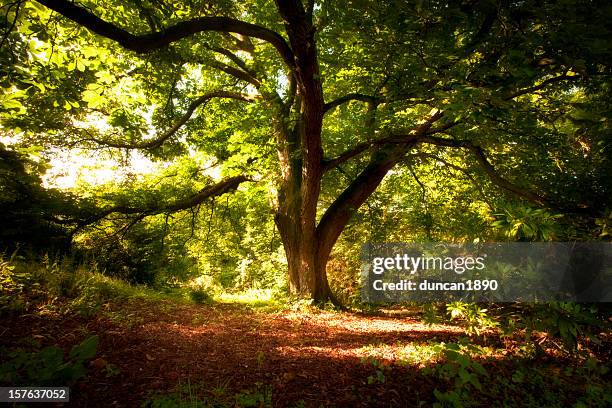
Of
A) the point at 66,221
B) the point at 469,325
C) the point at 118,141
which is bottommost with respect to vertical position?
the point at 469,325

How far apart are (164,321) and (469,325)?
14.9ft

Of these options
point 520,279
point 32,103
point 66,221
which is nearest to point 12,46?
point 32,103

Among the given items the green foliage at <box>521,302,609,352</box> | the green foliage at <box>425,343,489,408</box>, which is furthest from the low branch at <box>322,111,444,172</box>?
the green foliage at <box>425,343,489,408</box>

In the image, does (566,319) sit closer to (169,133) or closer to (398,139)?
(398,139)

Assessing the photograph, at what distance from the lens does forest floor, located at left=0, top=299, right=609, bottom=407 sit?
2.83 meters

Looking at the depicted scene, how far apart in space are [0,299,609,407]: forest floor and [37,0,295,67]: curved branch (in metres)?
3.29

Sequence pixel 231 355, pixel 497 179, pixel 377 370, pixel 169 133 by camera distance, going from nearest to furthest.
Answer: pixel 377 370 → pixel 231 355 → pixel 497 179 → pixel 169 133

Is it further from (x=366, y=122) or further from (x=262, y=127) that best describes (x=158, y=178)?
(x=366, y=122)

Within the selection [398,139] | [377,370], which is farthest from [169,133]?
[377,370]

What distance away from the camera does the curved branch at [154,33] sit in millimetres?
3150

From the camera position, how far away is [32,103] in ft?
20.5

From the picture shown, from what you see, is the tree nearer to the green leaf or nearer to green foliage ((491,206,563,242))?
green foliage ((491,206,563,242))

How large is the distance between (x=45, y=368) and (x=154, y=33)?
136 inches

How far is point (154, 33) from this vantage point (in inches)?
145
